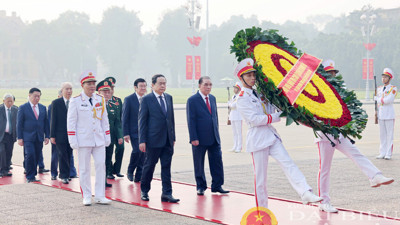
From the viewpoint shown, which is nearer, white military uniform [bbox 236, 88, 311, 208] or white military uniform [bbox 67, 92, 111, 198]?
white military uniform [bbox 236, 88, 311, 208]

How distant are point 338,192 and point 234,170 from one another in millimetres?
2990

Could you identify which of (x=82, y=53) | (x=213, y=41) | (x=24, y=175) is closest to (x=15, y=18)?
(x=82, y=53)

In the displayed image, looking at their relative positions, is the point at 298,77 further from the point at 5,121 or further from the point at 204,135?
the point at 5,121

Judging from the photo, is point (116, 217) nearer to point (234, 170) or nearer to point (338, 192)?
point (338, 192)

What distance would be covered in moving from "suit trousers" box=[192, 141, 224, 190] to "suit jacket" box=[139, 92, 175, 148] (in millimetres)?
706

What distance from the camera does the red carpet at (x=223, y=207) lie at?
22.3 feet

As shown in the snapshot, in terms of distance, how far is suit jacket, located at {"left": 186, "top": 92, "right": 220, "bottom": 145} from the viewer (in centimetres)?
885

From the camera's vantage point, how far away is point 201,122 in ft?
29.2

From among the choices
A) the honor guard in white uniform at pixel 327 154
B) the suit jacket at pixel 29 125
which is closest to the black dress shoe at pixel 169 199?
the honor guard in white uniform at pixel 327 154

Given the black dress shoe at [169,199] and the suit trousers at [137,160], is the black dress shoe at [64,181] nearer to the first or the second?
the suit trousers at [137,160]

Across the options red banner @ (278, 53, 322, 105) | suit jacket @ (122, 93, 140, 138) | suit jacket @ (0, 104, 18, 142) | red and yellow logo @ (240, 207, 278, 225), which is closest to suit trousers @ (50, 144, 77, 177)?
suit jacket @ (0, 104, 18, 142)

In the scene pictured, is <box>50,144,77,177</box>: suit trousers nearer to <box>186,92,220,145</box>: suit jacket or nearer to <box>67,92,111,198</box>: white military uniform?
<box>67,92,111,198</box>: white military uniform

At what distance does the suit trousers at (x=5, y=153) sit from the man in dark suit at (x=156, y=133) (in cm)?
417

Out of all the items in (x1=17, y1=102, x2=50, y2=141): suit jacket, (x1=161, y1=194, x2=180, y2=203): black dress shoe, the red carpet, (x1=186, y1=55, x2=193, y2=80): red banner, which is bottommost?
the red carpet
